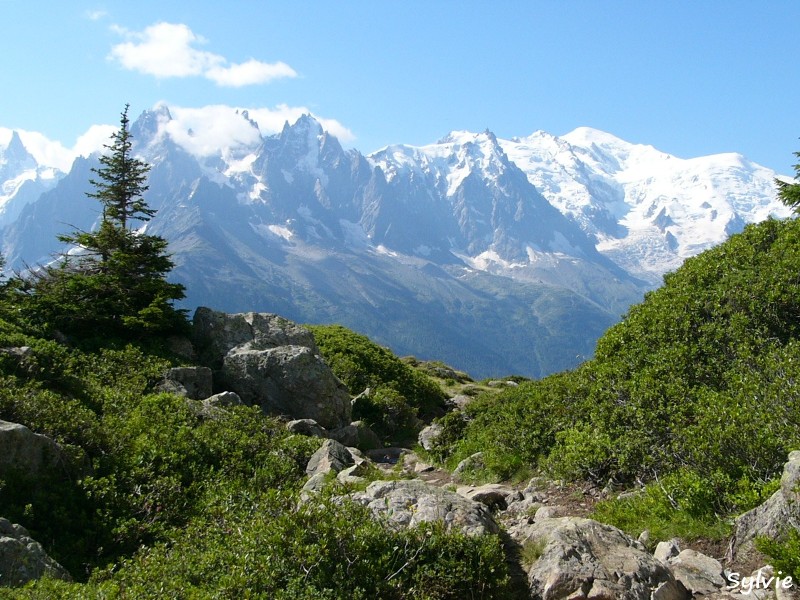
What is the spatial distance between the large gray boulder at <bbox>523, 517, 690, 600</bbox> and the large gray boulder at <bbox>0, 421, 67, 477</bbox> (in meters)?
9.75

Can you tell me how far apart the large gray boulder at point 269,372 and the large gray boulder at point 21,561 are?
495 inches

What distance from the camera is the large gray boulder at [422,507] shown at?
30.6 feet

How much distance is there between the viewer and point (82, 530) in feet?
35.4

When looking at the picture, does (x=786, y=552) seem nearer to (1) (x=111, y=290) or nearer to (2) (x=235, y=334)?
(2) (x=235, y=334)

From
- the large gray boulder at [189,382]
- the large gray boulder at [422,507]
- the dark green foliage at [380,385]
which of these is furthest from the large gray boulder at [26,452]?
the dark green foliage at [380,385]

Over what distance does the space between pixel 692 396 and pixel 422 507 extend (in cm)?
792

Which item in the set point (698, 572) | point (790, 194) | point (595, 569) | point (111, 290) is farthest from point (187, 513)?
point (790, 194)

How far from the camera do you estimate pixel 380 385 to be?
99.3 ft

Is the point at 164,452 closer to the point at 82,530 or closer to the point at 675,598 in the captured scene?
the point at 82,530

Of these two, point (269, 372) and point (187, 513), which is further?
point (269, 372)

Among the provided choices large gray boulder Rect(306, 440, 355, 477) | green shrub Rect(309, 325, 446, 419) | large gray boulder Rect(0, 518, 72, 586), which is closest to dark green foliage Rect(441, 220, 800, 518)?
large gray boulder Rect(306, 440, 355, 477)

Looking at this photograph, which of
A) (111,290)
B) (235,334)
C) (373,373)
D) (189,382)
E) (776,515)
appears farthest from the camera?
(373,373)

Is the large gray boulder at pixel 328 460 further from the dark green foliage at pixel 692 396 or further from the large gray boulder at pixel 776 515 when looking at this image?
the large gray boulder at pixel 776 515

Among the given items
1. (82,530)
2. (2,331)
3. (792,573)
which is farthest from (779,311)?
(2,331)
